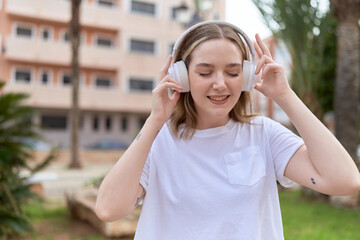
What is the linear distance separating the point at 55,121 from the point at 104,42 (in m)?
7.28

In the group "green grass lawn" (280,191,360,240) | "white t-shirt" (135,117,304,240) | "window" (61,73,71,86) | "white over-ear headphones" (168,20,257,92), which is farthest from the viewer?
"window" (61,73,71,86)

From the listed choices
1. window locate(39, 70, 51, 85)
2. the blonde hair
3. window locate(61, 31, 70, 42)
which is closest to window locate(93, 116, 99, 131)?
window locate(39, 70, 51, 85)

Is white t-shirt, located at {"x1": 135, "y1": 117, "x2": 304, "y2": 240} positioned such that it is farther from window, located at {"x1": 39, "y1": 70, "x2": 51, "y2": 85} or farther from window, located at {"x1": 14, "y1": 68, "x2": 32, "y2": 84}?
window, located at {"x1": 39, "y1": 70, "x2": 51, "y2": 85}

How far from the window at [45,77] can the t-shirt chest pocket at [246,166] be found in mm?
27895

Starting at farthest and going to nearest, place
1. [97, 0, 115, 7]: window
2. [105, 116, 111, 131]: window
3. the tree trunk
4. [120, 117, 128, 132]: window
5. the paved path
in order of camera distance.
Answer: [120, 117, 128, 132]: window < [105, 116, 111, 131]: window < [97, 0, 115, 7]: window < the tree trunk < the paved path

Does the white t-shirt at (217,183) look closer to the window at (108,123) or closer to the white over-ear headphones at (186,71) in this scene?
the white over-ear headphones at (186,71)

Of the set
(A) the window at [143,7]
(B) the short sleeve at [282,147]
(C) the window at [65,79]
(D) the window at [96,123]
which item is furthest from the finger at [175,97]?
(A) the window at [143,7]

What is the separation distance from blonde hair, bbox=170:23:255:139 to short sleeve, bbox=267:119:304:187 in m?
0.13

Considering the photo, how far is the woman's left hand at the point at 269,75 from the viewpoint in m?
1.46

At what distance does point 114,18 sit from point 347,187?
29.2 m

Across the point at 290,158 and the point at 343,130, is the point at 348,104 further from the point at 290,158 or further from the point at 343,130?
the point at 290,158

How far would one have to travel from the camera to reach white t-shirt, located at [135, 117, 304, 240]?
1.33m

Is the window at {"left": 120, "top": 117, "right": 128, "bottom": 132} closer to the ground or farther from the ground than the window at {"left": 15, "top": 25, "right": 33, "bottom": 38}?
closer to the ground

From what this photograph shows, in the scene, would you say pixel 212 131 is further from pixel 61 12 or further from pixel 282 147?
pixel 61 12
